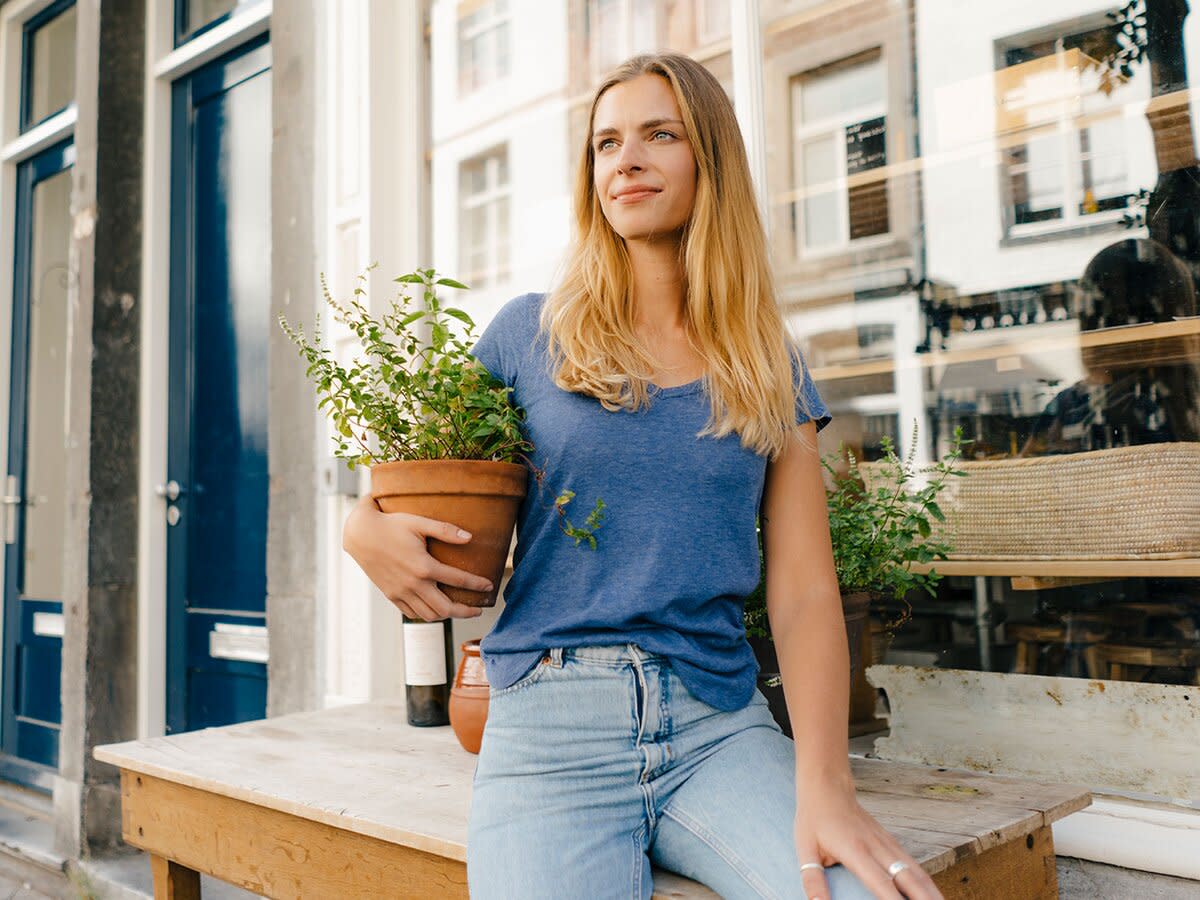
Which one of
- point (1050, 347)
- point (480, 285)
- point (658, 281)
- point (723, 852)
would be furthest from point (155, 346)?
point (723, 852)

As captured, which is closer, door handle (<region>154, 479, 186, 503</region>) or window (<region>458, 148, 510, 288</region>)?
window (<region>458, 148, 510, 288</region>)

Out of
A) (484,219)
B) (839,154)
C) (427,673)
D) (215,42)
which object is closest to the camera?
(427,673)

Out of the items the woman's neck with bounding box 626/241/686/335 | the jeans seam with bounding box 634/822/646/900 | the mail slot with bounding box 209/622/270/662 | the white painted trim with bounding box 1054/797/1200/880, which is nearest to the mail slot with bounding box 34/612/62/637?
the mail slot with bounding box 209/622/270/662

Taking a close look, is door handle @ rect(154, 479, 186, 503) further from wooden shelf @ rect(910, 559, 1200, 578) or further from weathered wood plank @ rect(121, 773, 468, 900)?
wooden shelf @ rect(910, 559, 1200, 578)

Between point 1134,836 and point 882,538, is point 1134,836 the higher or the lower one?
the lower one

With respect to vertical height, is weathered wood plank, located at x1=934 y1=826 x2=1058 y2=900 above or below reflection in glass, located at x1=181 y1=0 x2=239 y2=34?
below

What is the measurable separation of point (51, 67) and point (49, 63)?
26 mm

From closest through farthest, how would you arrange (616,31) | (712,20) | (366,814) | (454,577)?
(454,577)
(366,814)
(712,20)
(616,31)

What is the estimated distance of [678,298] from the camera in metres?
1.66

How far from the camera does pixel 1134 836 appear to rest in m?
1.87

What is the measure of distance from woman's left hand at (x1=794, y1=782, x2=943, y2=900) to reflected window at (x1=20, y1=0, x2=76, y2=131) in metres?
4.77

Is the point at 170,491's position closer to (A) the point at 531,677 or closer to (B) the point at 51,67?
(B) the point at 51,67

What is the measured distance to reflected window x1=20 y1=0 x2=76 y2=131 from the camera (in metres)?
4.86

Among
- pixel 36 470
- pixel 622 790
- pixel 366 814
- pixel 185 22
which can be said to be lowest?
pixel 366 814
